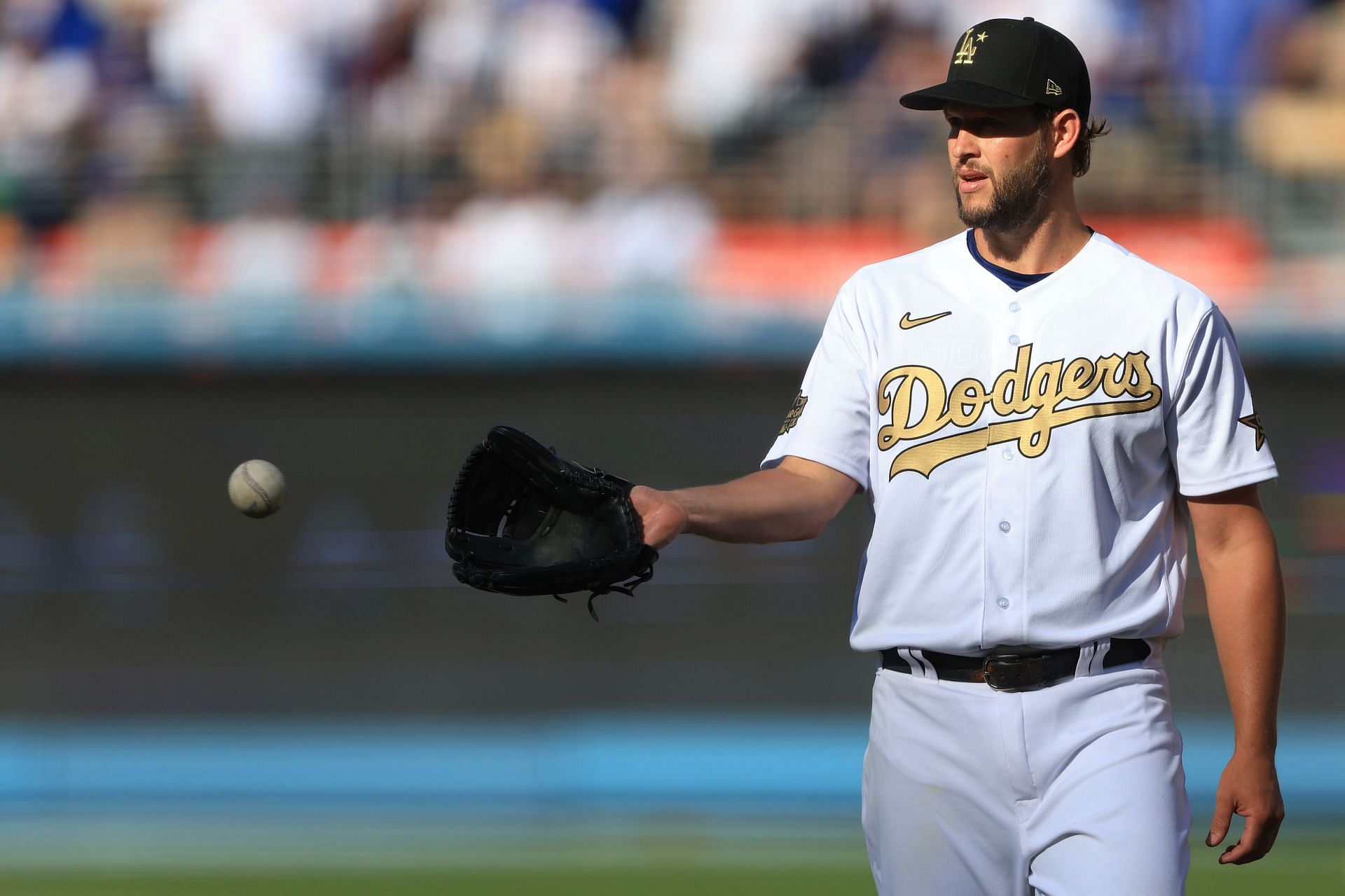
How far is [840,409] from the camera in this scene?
8.31 ft

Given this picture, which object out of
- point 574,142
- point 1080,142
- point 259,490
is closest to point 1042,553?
point 1080,142

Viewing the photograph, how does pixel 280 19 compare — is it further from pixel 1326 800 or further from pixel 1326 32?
pixel 1326 800

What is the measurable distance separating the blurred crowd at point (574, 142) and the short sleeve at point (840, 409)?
535cm

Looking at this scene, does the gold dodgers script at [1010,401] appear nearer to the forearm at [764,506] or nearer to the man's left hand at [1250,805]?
the forearm at [764,506]

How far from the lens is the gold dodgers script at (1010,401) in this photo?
2.35 metres

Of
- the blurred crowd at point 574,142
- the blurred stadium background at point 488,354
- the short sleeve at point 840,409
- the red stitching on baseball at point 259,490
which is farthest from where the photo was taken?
the blurred crowd at point 574,142

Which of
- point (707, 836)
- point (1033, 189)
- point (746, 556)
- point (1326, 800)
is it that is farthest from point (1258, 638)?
point (746, 556)

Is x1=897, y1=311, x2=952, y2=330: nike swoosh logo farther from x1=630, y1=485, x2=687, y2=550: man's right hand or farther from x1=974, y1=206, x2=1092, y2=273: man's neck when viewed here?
x1=630, y1=485, x2=687, y2=550: man's right hand

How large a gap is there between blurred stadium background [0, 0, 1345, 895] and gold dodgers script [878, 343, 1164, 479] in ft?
13.0

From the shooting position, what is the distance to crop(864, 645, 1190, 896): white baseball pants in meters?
2.26

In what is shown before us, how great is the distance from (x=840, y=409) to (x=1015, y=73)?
57 centimetres

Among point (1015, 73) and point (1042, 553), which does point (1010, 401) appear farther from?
→ point (1015, 73)

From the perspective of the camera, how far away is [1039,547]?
237cm

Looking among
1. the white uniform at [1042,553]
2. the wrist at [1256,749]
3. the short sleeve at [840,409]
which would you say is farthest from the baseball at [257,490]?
the wrist at [1256,749]
